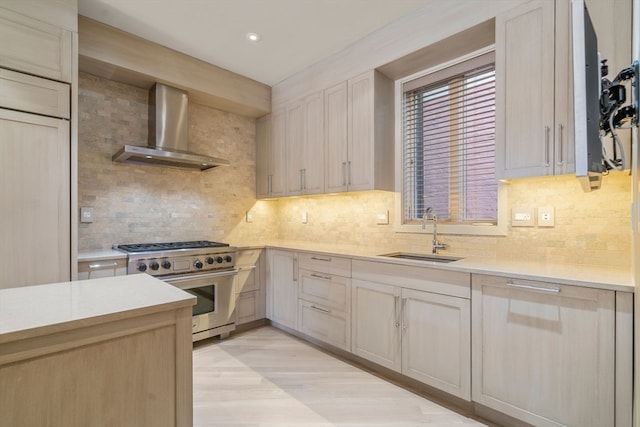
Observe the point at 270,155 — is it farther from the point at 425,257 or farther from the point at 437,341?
the point at 437,341

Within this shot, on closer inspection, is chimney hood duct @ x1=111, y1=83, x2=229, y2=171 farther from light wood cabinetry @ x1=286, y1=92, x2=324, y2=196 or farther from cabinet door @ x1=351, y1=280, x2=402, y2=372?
cabinet door @ x1=351, y1=280, x2=402, y2=372

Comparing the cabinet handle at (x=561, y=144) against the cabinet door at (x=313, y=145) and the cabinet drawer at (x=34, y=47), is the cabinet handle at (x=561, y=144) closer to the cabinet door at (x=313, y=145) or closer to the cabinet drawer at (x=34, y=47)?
the cabinet door at (x=313, y=145)

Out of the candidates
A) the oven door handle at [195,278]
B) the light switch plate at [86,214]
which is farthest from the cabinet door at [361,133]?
the light switch plate at [86,214]

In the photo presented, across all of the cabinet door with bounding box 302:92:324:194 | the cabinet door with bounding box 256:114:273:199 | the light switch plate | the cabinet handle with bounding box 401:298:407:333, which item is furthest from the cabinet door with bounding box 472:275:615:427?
the light switch plate

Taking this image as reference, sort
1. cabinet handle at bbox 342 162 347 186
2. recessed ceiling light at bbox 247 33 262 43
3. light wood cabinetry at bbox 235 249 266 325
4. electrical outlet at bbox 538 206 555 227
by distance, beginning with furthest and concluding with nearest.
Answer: light wood cabinetry at bbox 235 249 266 325 < cabinet handle at bbox 342 162 347 186 < recessed ceiling light at bbox 247 33 262 43 < electrical outlet at bbox 538 206 555 227

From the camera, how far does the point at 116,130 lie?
3062 mm

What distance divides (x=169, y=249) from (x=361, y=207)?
6.15ft

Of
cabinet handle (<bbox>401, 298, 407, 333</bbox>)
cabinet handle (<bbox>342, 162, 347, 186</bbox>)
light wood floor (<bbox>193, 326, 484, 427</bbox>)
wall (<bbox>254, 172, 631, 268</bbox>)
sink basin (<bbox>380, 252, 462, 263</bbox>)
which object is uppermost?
cabinet handle (<bbox>342, 162, 347, 186</bbox>)

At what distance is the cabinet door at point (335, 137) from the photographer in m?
3.02

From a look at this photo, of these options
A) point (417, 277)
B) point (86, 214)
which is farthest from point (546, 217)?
point (86, 214)

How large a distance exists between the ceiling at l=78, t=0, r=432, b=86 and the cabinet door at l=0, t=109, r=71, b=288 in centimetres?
105

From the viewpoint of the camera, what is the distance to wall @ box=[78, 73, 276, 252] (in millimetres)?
2914

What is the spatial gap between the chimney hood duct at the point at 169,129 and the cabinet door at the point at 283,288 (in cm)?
118

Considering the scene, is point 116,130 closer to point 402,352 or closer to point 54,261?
point 54,261
